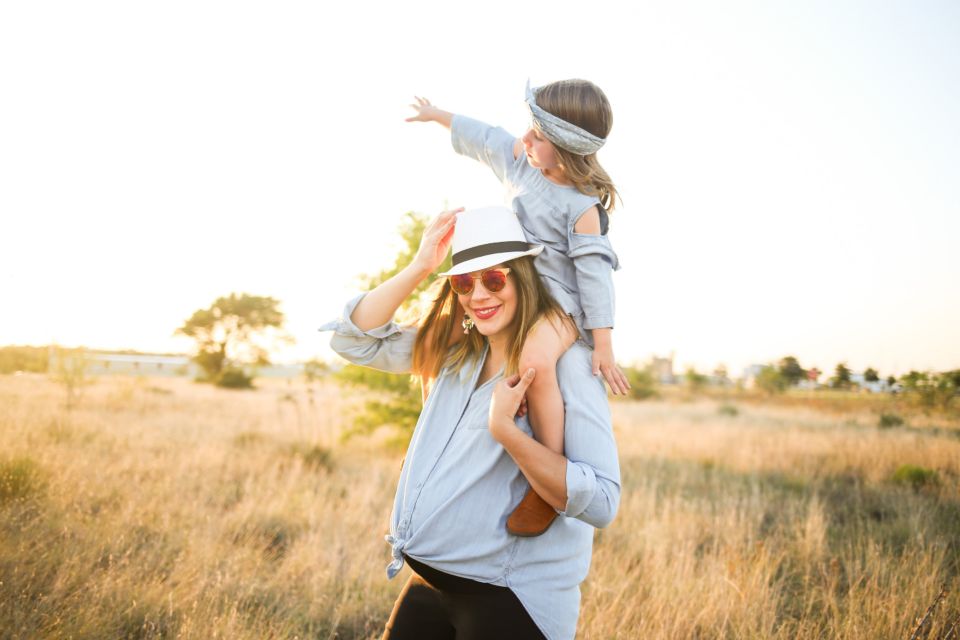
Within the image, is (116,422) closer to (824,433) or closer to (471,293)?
(471,293)

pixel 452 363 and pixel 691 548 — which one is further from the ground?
pixel 452 363

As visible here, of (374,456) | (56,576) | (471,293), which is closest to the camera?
(471,293)

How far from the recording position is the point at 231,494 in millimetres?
6648

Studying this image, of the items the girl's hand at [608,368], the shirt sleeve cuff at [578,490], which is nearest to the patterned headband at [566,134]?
the girl's hand at [608,368]

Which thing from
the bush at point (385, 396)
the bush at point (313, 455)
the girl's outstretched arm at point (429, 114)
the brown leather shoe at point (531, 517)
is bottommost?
the bush at point (313, 455)

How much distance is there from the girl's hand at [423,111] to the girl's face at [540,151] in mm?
722

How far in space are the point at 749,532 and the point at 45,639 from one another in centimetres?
590

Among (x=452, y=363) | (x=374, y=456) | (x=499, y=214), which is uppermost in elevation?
(x=499, y=214)

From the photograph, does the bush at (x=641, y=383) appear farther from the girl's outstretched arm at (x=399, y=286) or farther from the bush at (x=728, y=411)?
the girl's outstretched arm at (x=399, y=286)

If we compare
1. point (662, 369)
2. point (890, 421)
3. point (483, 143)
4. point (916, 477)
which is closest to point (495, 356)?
point (483, 143)

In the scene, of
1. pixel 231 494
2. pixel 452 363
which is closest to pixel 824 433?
pixel 231 494

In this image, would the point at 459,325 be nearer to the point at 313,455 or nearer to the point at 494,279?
the point at 494,279

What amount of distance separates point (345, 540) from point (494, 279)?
4.15 m

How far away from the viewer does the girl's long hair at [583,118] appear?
90.2 inches
